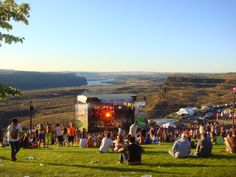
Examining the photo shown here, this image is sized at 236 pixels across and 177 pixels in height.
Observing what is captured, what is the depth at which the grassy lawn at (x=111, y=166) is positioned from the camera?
13523 millimetres

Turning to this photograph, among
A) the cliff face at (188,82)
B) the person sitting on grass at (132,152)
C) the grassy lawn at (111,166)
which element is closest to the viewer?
the grassy lawn at (111,166)

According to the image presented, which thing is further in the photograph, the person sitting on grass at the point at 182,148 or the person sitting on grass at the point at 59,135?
the person sitting on grass at the point at 59,135

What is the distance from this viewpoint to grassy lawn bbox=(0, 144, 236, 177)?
13.5m

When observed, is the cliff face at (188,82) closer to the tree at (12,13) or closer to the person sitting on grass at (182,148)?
the person sitting on grass at (182,148)

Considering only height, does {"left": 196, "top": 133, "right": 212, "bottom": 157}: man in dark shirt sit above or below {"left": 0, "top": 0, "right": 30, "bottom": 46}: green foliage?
below

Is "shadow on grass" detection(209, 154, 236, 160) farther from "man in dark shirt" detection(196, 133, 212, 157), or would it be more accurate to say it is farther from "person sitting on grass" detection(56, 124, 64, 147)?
"person sitting on grass" detection(56, 124, 64, 147)

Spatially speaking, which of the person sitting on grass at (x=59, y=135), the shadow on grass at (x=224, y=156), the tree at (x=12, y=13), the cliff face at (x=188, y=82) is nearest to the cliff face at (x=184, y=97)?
the cliff face at (x=188, y=82)

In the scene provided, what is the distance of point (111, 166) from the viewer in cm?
1482

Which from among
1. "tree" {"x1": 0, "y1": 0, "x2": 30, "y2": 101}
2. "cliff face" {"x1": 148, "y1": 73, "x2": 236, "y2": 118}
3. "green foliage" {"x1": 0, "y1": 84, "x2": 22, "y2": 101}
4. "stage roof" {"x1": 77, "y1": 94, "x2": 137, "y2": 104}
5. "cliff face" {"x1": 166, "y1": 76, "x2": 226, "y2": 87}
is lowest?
"cliff face" {"x1": 148, "y1": 73, "x2": 236, "y2": 118}

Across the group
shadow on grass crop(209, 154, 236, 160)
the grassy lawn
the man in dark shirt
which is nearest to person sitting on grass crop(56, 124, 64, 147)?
the grassy lawn

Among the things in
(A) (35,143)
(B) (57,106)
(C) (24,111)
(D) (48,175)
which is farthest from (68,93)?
(D) (48,175)

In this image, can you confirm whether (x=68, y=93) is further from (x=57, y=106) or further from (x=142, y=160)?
(x=142, y=160)

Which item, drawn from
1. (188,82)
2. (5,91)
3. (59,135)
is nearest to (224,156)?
(5,91)

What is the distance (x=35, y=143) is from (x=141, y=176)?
39.3 feet
